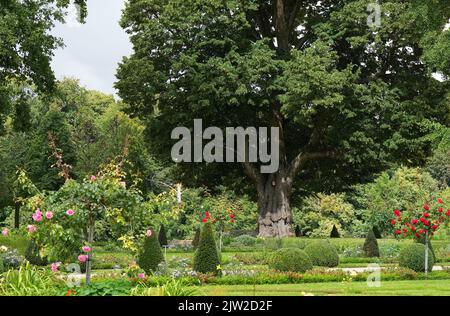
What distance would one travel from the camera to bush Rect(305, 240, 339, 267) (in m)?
21.1

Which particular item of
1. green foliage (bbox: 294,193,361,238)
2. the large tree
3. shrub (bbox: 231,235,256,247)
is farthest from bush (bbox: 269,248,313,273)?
green foliage (bbox: 294,193,361,238)

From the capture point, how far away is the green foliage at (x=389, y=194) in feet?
138

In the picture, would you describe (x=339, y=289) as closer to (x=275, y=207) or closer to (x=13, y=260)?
(x=13, y=260)

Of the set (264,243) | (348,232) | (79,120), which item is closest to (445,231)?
(348,232)

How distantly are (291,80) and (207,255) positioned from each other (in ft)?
39.4

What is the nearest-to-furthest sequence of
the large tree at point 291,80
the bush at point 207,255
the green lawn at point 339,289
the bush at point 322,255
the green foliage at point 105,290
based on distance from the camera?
the green foliage at point 105,290 < the green lawn at point 339,289 < the bush at point 207,255 < the bush at point 322,255 < the large tree at point 291,80

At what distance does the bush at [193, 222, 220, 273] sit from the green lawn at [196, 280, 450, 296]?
1483 millimetres

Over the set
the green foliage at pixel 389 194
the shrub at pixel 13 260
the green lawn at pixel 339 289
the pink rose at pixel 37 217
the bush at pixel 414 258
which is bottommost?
the green lawn at pixel 339 289

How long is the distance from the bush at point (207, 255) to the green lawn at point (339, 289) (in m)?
1.48

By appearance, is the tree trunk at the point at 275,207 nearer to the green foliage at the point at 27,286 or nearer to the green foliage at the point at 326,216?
the green foliage at the point at 326,216

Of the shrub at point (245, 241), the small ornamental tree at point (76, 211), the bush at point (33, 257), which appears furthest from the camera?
the shrub at point (245, 241)

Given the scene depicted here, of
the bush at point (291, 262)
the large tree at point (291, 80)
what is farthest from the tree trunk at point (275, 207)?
the bush at point (291, 262)

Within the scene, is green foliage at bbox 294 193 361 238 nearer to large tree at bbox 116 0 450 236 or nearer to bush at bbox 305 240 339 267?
large tree at bbox 116 0 450 236
